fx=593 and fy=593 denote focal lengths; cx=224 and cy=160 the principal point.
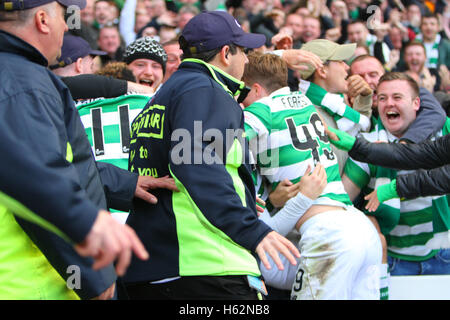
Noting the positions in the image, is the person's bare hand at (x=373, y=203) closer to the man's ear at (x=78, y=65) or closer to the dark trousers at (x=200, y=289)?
the dark trousers at (x=200, y=289)

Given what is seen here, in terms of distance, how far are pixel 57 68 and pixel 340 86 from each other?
8.02 feet

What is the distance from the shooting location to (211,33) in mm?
3000

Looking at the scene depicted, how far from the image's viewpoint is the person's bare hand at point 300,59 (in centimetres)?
467

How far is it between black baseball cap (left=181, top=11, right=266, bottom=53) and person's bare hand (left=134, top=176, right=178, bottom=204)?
71cm

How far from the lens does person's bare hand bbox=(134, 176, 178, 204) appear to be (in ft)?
9.12

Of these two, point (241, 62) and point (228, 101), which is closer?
point (228, 101)

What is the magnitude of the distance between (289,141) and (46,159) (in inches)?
100.0

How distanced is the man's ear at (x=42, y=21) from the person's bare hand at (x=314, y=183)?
7.58ft

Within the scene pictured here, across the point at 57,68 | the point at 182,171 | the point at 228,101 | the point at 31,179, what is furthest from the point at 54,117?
the point at 57,68

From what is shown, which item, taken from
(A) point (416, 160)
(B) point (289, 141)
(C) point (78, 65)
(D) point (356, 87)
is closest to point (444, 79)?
(D) point (356, 87)

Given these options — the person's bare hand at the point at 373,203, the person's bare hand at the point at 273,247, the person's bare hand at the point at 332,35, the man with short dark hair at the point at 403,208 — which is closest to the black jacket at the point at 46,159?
the person's bare hand at the point at 273,247

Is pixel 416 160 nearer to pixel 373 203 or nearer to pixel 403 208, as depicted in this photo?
pixel 373 203
